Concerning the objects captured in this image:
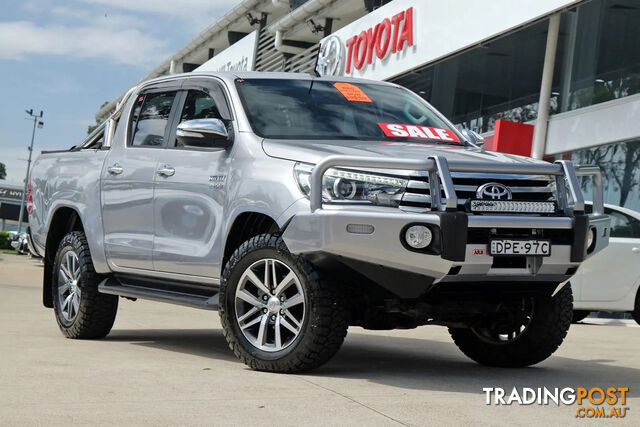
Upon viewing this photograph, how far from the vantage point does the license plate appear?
5613mm

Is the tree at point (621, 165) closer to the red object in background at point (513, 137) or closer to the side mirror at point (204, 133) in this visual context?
the red object in background at point (513, 137)

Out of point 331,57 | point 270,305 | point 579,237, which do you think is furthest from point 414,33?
point 270,305

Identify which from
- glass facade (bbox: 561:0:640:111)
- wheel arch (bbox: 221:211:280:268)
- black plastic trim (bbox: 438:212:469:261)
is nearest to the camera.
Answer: black plastic trim (bbox: 438:212:469:261)

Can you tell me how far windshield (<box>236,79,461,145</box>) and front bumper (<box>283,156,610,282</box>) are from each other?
1.13 meters

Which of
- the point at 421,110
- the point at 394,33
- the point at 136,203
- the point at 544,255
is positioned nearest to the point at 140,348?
the point at 136,203

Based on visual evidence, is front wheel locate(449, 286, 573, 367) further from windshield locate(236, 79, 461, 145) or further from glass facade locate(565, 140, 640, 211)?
glass facade locate(565, 140, 640, 211)

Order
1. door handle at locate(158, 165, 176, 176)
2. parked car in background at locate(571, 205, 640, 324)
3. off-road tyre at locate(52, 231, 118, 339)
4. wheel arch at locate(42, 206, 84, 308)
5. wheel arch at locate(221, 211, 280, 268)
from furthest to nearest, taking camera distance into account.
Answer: parked car in background at locate(571, 205, 640, 324), wheel arch at locate(42, 206, 84, 308), off-road tyre at locate(52, 231, 118, 339), door handle at locate(158, 165, 176, 176), wheel arch at locate(221, 211, 280, 268)

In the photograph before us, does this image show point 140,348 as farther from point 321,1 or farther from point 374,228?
point 321,1

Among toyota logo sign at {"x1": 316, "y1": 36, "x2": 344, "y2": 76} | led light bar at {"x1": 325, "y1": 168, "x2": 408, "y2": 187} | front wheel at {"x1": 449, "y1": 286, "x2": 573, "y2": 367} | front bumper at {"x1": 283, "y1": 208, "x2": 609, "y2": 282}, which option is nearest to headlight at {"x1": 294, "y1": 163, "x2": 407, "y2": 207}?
led light bar at {"x1": 325, "y1": 168, "x2": 408, "y2": 187}

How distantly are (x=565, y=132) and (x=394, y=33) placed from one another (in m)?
6.80

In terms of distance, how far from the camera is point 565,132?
59.1ft

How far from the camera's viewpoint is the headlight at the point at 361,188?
5.62 metres

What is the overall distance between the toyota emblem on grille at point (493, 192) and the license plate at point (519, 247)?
243mm

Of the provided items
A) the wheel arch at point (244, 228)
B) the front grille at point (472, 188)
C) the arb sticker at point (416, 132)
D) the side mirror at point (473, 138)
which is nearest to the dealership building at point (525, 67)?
the side mirror at point (473, 138)
